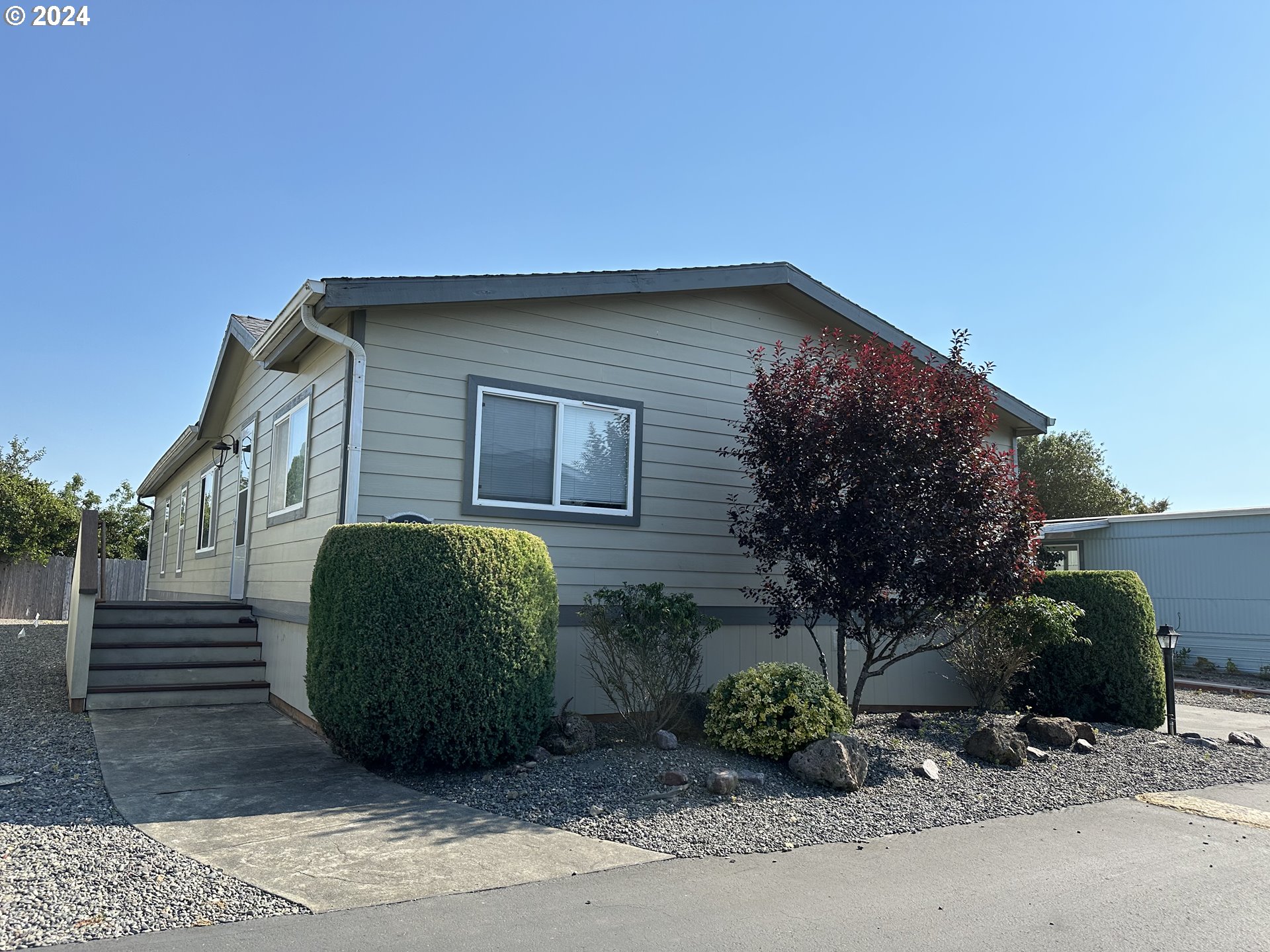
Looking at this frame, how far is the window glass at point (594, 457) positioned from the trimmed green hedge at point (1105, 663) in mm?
4619

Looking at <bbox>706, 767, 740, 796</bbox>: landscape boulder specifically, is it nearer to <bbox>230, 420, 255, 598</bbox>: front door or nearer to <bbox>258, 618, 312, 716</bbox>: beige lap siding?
<bbox>258, 618, 312, 716</bbox>: beige lap siding

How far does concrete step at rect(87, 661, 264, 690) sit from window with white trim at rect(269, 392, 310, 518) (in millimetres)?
1646

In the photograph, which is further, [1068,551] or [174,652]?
[1068,551]

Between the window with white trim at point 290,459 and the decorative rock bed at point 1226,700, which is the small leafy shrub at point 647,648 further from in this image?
the decorative rock bed at point 1226,700

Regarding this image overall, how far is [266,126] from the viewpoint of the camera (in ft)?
33.4

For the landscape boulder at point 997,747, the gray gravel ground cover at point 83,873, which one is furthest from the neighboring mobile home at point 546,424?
the landscape boulder at point 997,747

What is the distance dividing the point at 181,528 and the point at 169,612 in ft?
27.6

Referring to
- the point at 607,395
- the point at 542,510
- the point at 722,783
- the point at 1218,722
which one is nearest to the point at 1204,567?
the point at 1218,722

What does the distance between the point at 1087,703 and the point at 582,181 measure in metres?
8.20

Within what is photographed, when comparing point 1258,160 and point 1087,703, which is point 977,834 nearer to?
point 1087,703

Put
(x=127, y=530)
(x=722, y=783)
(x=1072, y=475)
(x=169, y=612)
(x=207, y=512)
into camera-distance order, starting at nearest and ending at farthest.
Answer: (x=722, y=783) < (x=169, y=612) < (x=207, y=512) < (x=1072, y=475) < (x=127, y=530)

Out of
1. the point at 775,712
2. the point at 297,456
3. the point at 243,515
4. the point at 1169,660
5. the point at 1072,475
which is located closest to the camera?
the point at 775,712

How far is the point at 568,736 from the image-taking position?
6.82m

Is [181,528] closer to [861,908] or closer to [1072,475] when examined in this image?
[861,908]
